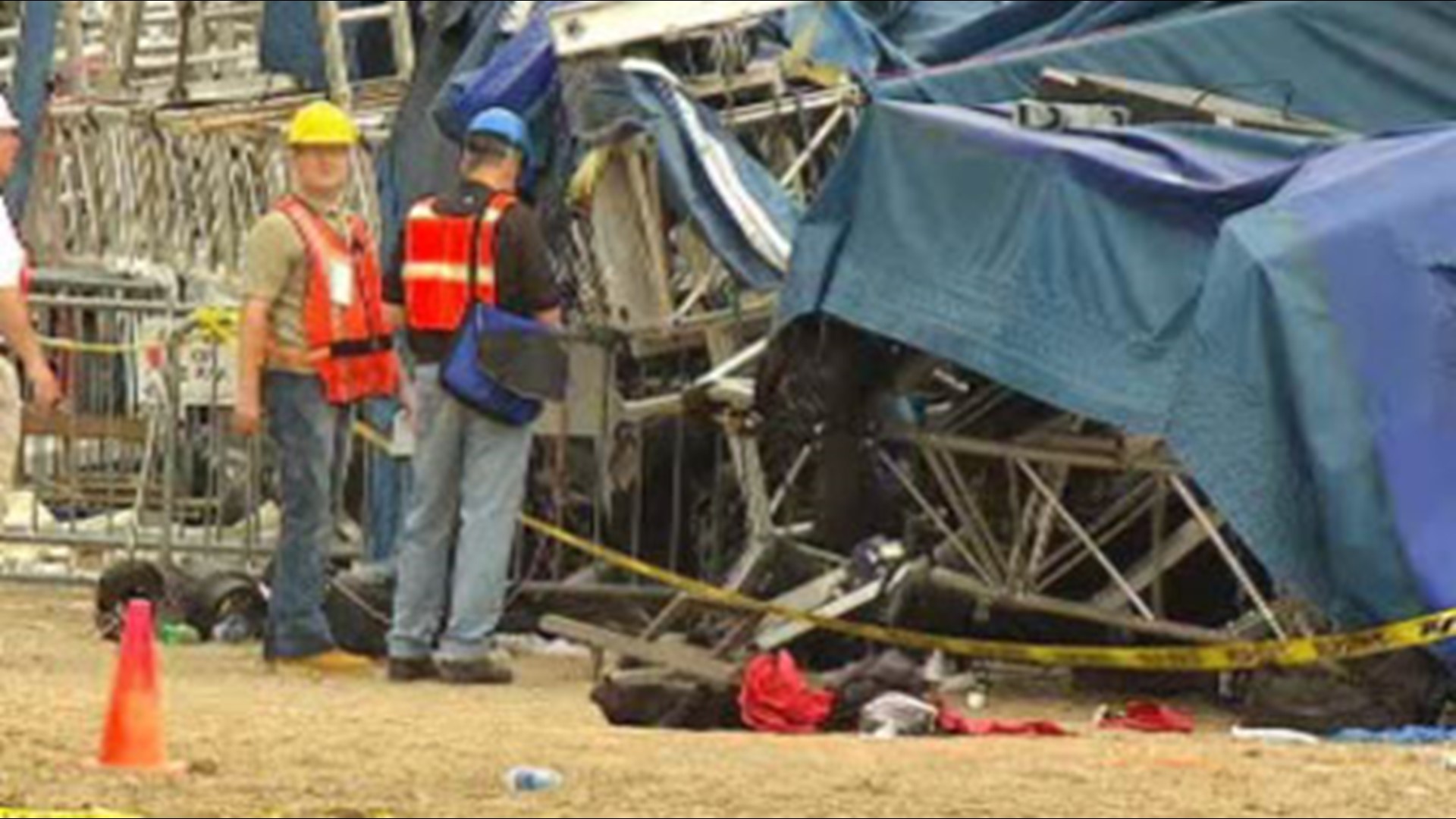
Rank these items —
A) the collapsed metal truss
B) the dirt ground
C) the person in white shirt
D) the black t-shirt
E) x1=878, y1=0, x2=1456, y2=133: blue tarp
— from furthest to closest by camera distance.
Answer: x1=878, y1=0, x2=1456, y2=133: blue tarp < the black t-shirt < the collapsed metal truss < the person in white shirt < the dirt ground

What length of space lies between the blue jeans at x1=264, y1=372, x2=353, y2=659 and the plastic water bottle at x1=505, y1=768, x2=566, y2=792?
194 inches

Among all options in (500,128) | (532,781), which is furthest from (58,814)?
(500,128)

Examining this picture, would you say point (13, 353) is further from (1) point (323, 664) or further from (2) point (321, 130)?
(1) point (323, 664)

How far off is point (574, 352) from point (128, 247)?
6.04m

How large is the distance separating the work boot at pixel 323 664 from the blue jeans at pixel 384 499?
183 cm

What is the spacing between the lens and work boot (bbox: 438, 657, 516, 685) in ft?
50.9

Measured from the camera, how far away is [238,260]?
21.2 m

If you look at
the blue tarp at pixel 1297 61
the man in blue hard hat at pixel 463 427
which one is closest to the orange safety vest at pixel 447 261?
the man in blue hard hat at pixel 463 427

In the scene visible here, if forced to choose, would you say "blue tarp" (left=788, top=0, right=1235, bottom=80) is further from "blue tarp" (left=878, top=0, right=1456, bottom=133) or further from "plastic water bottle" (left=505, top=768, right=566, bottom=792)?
"plastic water bottle" (left=505, top=768, right=566, bottom=792)

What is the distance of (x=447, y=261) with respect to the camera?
15445mm

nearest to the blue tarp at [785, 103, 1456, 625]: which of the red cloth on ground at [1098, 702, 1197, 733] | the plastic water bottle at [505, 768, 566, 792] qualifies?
the red cloth on ground at [1098, 702, 1197, 733]

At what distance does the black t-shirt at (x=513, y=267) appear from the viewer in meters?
15.4

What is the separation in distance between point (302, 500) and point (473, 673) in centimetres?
96

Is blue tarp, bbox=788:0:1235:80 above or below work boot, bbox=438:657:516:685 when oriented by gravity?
above
